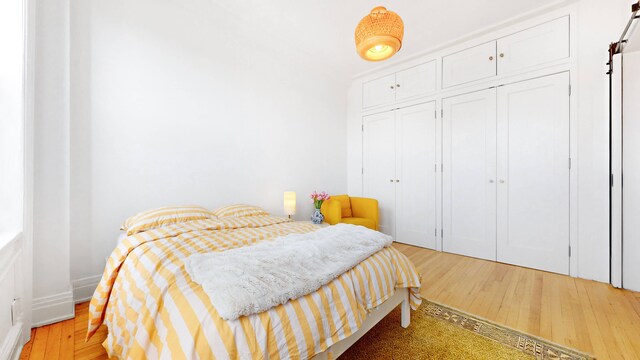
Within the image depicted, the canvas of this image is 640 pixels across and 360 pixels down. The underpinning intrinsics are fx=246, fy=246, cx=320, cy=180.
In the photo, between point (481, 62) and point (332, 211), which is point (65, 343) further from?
point (481, 62)

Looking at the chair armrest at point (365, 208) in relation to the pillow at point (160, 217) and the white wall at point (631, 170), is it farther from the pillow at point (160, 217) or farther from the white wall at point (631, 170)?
the white wall at point (631, 170)

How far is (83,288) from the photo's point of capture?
2.13m

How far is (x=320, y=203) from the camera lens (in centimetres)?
352

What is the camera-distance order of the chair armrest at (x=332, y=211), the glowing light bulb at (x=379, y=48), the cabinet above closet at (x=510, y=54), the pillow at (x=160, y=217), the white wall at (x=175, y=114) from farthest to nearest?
the chair armrest at (x=332, y=211) < the cabinet above closet at (x=510, y=54) < the white wall at (x=175, y=114) < the pillow at (x=160, y=217) < the glowing light bulb at (x=379, y=48)

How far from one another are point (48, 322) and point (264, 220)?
1709 mm

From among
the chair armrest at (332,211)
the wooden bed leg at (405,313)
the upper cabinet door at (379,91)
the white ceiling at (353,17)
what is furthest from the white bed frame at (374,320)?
the upper cabinet door at (379,91)

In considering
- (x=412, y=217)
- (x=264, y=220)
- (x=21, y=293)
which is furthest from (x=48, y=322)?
(x=412, y=217)

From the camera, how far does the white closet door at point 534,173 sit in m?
2.68

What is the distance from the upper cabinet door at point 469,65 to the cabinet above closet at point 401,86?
0.19 metres

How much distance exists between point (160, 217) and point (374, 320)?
190 centimetres

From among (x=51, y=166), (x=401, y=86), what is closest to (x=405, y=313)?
(x=51, y=166)

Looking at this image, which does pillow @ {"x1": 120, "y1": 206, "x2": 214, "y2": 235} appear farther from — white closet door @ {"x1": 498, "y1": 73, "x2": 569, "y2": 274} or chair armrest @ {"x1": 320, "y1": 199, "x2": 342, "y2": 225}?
white closet door @ {"x1": 498, "y1": 73, "x2": 569, "y2": 274}

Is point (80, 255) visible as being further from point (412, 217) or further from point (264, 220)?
point (412, 217)

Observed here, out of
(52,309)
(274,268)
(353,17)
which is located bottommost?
(52,309)
